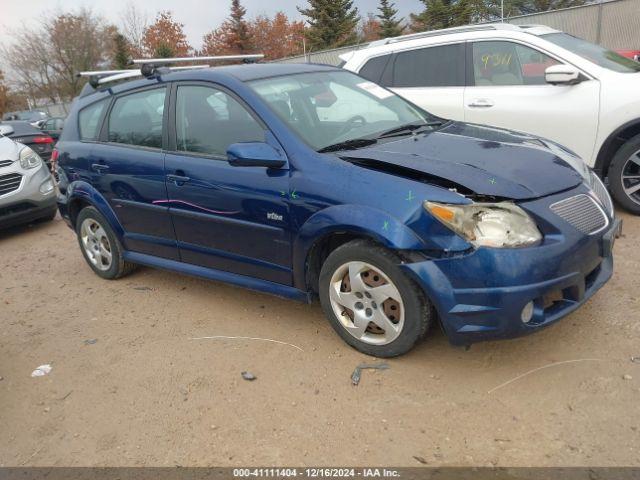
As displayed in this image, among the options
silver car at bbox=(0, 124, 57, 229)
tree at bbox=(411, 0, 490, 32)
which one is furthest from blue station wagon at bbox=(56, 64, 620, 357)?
tree at bbox=(411, 0, 490, 32)

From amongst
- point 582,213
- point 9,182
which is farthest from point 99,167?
point 582,213

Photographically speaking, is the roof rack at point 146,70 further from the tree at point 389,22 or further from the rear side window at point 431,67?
the tree at point 389,22

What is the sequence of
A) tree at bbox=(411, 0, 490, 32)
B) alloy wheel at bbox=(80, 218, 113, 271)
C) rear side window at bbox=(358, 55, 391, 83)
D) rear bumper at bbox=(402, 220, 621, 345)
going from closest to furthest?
rear bumper at bbox=(402, 220, 621, 345) < alloy wheel at bbox=(80, 218, 113, 271) < rear side window at bbox=(358, 55, 391, 83) < tree at bbox=(411, 0, 490, 32)

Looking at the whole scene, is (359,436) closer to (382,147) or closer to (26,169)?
(382,147)

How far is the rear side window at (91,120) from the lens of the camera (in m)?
4.88

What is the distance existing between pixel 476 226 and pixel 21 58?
59.4 m

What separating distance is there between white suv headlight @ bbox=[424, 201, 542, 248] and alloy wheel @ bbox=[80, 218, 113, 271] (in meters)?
3.32

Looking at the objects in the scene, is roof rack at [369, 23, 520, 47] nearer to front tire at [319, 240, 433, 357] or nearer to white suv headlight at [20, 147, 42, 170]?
front tire at [319, 240, 433, 357]

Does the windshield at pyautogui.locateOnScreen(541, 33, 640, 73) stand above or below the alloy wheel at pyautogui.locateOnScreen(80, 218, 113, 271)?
above

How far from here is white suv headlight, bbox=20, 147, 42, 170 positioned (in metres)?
7.41

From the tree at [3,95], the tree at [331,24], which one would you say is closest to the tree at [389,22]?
the tree at [331,24]

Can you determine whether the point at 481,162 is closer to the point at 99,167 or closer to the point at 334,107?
the point at 334,107

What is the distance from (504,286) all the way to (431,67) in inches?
161

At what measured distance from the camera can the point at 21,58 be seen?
2044 inches
